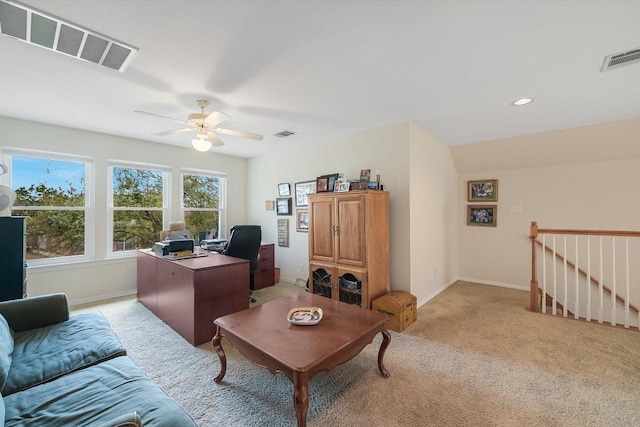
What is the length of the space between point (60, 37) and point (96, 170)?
2722 millimetres

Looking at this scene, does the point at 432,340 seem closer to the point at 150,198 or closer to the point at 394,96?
the point at 394,96

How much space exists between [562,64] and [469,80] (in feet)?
2.06

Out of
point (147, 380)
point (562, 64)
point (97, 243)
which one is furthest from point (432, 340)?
point (97, 243)

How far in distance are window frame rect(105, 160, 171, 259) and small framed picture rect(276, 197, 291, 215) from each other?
1879 mm

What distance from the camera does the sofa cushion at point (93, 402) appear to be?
1.10 m

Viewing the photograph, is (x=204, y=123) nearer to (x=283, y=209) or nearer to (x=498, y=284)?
(x=283, y=209)

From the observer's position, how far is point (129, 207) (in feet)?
13.7

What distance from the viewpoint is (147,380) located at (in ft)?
4.63

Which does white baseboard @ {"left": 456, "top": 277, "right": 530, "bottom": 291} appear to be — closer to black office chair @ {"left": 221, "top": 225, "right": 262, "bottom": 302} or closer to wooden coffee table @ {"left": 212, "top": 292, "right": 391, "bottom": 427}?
wooden coffee table @ {"left": 212, "top": 292, "right": 391, "bottom": 427}

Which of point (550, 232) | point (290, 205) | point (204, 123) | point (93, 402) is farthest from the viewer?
point (290, 205)

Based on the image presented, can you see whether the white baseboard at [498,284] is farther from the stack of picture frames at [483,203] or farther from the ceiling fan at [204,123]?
the ceiling fan at [204,123]

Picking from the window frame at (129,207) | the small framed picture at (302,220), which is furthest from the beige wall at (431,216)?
the window frame at (129,207)

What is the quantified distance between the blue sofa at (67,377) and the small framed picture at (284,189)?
3.16m

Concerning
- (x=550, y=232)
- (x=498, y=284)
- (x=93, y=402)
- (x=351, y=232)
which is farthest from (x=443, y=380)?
(x=498, y=284)
